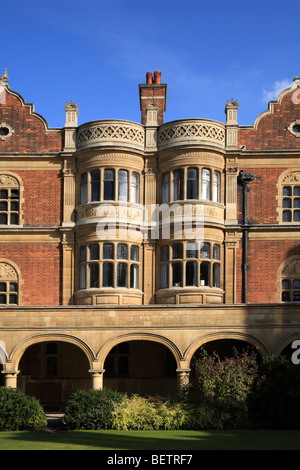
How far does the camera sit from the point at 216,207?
31969 millimetres

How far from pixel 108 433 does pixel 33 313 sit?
23.5 ft

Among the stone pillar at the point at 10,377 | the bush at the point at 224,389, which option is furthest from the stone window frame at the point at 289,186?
the stone pillar at the point at 10,377

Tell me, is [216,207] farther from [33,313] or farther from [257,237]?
[33,313]

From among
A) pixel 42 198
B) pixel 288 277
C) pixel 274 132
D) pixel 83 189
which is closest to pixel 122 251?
pixel 83 189

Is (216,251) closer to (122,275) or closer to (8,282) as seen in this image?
(122,275)

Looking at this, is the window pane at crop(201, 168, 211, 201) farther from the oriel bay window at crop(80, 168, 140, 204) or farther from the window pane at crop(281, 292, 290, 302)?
the window pane at crop(281, 292, 290, 302)

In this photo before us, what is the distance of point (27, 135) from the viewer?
3328cm

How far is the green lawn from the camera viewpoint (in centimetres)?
1789

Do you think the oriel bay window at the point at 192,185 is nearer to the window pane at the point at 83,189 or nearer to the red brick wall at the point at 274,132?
the red brick wall at the point at 274,132

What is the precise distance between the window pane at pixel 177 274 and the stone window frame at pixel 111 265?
1.59 m

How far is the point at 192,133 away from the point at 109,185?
441cm

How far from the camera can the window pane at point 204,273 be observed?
31141 millimetres

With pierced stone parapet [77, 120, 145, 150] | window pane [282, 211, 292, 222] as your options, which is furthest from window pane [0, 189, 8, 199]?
window pane [282, 211, 292, 222]
